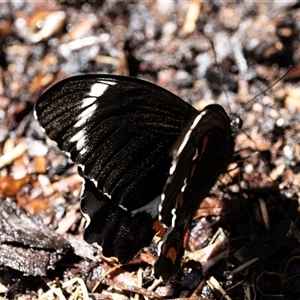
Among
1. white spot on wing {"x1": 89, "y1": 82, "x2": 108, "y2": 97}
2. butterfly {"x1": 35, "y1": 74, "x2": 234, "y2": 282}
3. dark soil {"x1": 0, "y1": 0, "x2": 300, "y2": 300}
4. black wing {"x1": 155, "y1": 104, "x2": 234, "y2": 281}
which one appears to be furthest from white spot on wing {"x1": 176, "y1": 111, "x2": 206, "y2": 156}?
dark soil {"x1": 0, "y1": 0, "x2": 300, "y2": 300}

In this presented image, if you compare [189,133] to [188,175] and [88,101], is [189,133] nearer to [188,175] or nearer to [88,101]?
[188,175]

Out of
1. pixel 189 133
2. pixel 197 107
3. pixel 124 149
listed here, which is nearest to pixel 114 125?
pixel 124 149

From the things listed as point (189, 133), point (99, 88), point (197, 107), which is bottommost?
point (189, 133)

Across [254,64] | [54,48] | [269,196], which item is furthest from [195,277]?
[54,48]

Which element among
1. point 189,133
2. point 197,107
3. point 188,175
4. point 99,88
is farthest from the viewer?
point 197,107

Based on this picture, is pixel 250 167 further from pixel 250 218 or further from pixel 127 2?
pixel 127 2

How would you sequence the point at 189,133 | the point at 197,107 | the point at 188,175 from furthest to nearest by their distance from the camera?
the point at 197,107, the point at 188,175, the point at 189,133

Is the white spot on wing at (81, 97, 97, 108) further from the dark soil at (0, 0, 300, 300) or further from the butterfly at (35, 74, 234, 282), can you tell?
the dark soil at (0, 0, 300, 300)
